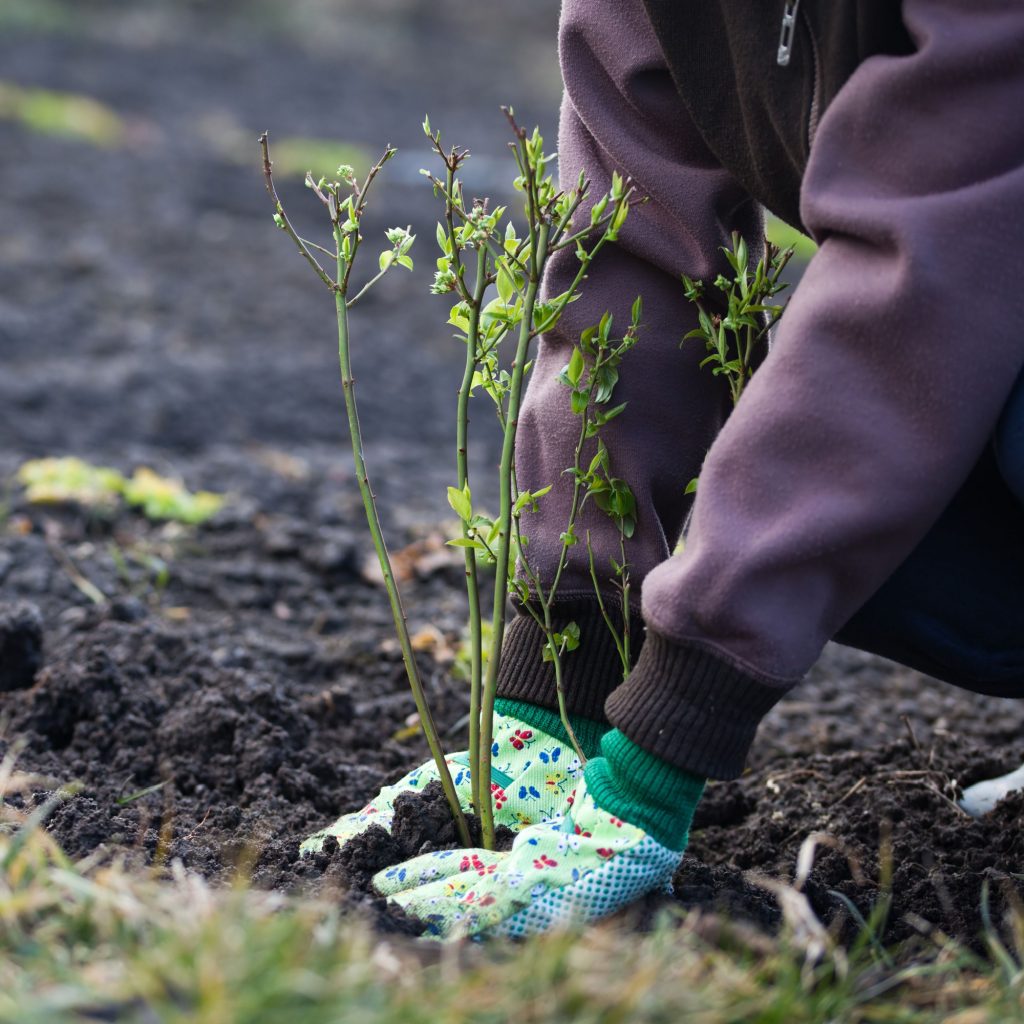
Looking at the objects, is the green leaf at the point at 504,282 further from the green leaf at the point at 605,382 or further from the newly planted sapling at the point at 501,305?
the green leaf at the point at 605,382

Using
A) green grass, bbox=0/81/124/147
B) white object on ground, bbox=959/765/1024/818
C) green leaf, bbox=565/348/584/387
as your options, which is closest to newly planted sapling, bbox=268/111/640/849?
green leaf, bbox=565/348/584/387

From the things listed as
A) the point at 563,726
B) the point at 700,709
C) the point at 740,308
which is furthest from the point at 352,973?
the point at 740,308

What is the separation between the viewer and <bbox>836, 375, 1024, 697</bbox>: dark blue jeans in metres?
1.84

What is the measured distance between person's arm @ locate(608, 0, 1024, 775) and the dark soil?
0.35m

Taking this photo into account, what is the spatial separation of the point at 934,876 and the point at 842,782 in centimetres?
48

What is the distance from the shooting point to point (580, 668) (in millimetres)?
1996

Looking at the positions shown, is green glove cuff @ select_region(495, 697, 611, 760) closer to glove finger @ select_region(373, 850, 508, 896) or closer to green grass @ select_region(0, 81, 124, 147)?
glove finger @ select_region(373, 850, 508, 896)

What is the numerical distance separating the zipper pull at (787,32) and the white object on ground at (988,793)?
1290 millimetres

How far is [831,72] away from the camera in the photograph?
1653 mm

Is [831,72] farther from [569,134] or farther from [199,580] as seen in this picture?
[199,580]

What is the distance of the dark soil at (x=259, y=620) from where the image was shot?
2023 millimetres

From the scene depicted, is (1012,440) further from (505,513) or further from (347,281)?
(347,281)

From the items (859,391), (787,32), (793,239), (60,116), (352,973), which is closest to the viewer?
(352,973)

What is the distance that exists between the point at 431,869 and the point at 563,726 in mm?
348
